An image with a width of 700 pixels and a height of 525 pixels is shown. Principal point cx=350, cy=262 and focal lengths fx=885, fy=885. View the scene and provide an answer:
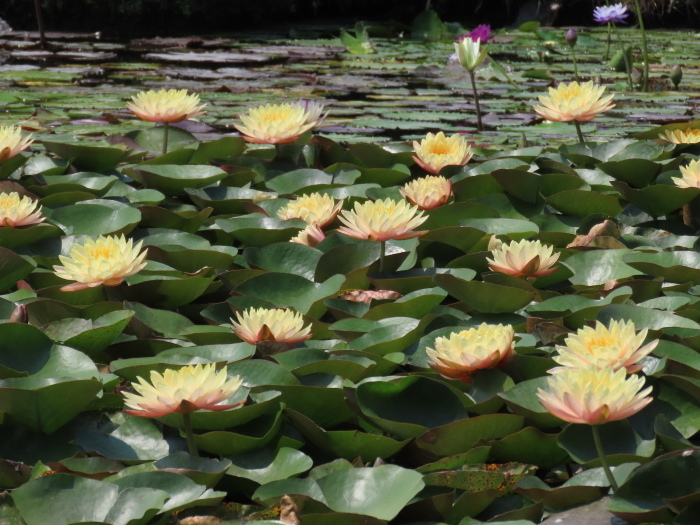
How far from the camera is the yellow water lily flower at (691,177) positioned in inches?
81.5

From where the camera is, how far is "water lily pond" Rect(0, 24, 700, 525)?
1.15 meters

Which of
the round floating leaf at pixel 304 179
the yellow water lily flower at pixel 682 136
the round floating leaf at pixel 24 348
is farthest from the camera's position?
the yellow water lily flower at pixel 682 136

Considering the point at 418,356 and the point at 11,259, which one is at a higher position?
the point at 11,259

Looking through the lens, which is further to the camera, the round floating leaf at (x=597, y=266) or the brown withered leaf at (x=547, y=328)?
the round floating leaf at (x=597, y=266)

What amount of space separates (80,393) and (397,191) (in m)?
1.23

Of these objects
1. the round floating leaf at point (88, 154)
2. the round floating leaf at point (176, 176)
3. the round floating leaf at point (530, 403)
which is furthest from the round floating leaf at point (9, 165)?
the round floating leaf at point (530, 403)

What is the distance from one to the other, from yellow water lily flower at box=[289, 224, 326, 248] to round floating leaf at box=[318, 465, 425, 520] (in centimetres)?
86

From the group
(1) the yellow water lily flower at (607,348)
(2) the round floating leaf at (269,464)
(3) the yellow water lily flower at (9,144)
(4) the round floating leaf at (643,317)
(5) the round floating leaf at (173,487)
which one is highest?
(3) the yellow water lily flower at (9,144)

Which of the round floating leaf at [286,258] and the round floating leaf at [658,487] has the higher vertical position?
the round floating leaf at [286,258]

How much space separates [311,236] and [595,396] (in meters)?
1.03

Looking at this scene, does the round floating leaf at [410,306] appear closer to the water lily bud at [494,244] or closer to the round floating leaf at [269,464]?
the water lily bud at [494,244]

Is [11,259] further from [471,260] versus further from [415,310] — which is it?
[471,260]

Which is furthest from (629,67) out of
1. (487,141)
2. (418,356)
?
(418,356)

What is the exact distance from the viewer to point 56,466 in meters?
1.19
